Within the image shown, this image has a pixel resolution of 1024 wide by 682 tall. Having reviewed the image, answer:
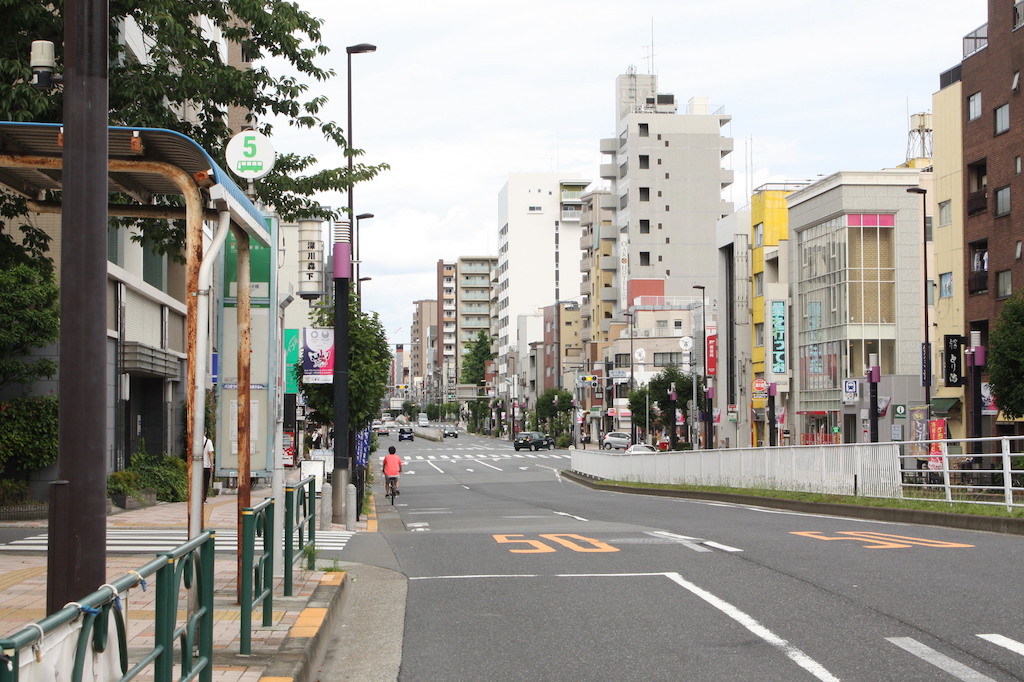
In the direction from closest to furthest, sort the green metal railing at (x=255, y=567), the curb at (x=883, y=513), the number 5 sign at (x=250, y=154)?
the green metal railing at (x=255, y=567) < the number 5 sign at (x=250, y=154) < the curb at (x=883, y=513)

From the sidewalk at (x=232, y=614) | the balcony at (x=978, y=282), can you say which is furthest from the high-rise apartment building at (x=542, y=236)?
the sidewalk at (x=232, y=614)

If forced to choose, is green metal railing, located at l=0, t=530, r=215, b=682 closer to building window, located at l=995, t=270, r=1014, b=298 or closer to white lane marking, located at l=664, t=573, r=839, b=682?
white lane marking, located at l=664, t=573, r=839, b=682

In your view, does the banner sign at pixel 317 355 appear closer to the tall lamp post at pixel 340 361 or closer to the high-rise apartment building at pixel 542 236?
the tall lamp post at pixel 340 361

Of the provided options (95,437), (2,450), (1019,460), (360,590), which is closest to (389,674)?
(95,437)

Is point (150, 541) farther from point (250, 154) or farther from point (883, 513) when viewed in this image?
point (883, 513)

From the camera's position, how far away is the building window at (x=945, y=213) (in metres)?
53.7

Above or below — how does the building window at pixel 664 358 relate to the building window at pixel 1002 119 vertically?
below

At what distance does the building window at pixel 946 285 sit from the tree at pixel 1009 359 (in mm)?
14023

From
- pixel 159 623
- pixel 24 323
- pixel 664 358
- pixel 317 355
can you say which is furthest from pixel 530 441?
pixel 159 623

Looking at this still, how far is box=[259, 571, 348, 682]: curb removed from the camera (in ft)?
22.4

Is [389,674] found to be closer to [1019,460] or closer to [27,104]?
[27,104]

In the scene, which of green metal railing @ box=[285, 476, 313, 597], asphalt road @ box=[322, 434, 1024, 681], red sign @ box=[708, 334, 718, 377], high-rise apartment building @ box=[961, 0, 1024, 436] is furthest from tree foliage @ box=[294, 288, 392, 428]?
red sign @ box=[708, 334, 718, 377]

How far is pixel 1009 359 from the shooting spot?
127ft

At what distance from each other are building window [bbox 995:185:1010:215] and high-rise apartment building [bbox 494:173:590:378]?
127 meters
